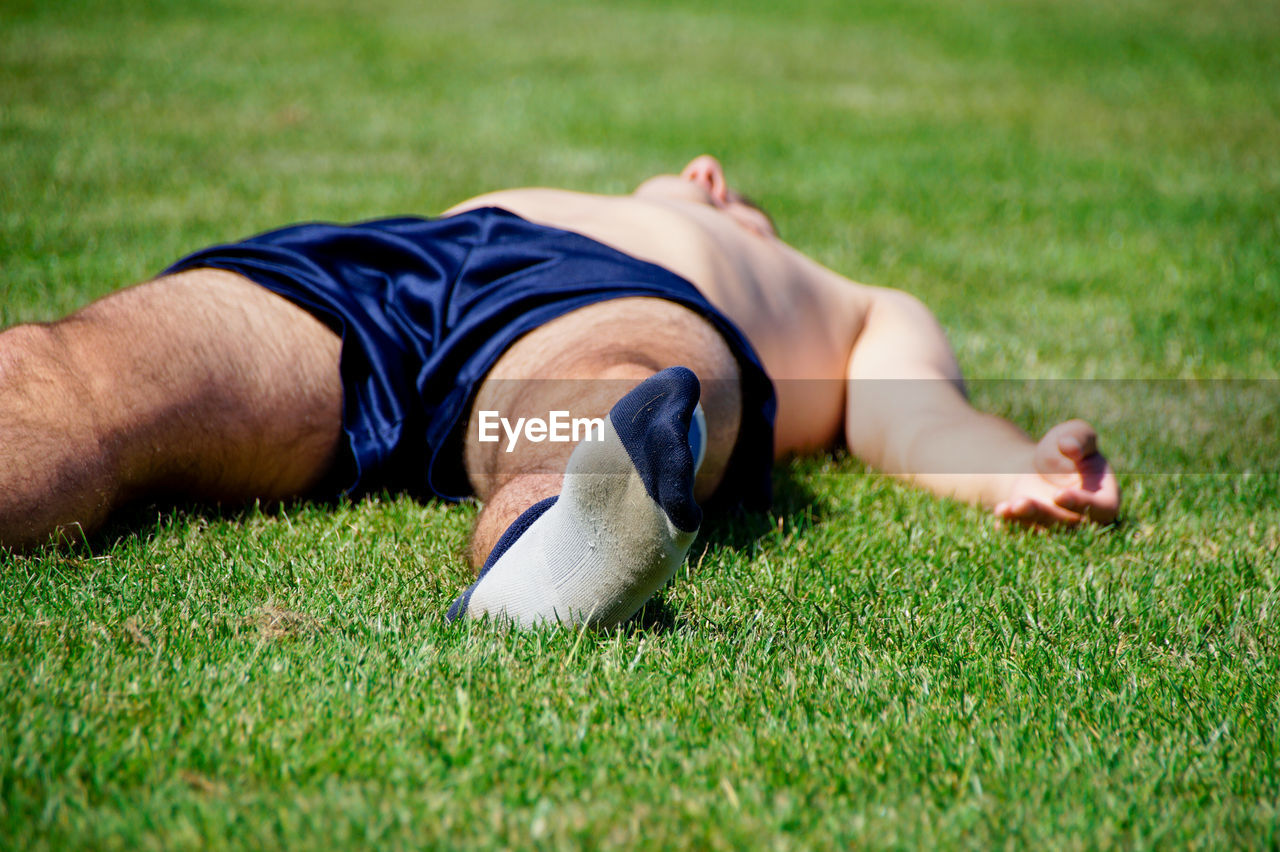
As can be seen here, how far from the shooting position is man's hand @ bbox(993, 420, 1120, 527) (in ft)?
8.02

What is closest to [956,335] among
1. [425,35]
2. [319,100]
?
[319,100]


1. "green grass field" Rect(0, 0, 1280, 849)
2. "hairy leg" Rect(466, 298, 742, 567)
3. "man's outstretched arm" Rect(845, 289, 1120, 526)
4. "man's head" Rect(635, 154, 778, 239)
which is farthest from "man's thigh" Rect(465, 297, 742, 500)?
"man's head" Rect(635, 154, 778, 239)

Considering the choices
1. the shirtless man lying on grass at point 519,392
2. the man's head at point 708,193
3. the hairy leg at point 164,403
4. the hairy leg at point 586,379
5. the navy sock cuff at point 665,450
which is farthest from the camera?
the man's head at point 708,193

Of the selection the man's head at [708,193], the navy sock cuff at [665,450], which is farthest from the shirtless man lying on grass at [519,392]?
the man's head at [708,193]

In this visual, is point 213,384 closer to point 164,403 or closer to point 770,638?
point 164,403

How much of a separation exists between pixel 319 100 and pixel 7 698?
7578 mm

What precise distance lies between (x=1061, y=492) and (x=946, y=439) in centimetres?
36

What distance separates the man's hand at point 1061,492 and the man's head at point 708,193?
3.68 ft

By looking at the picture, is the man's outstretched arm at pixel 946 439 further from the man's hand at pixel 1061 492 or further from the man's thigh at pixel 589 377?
the man's thigh at pixel 589 377

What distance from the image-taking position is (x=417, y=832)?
1283 mm

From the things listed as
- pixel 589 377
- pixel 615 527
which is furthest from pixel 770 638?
pixel 589 377

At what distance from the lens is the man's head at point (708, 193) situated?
3.29 metres

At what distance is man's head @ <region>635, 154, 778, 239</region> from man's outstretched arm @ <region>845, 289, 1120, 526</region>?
43 centimetres

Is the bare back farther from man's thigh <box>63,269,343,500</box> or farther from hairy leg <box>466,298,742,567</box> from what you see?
man's thigh <box>63,269,343,500</box>
